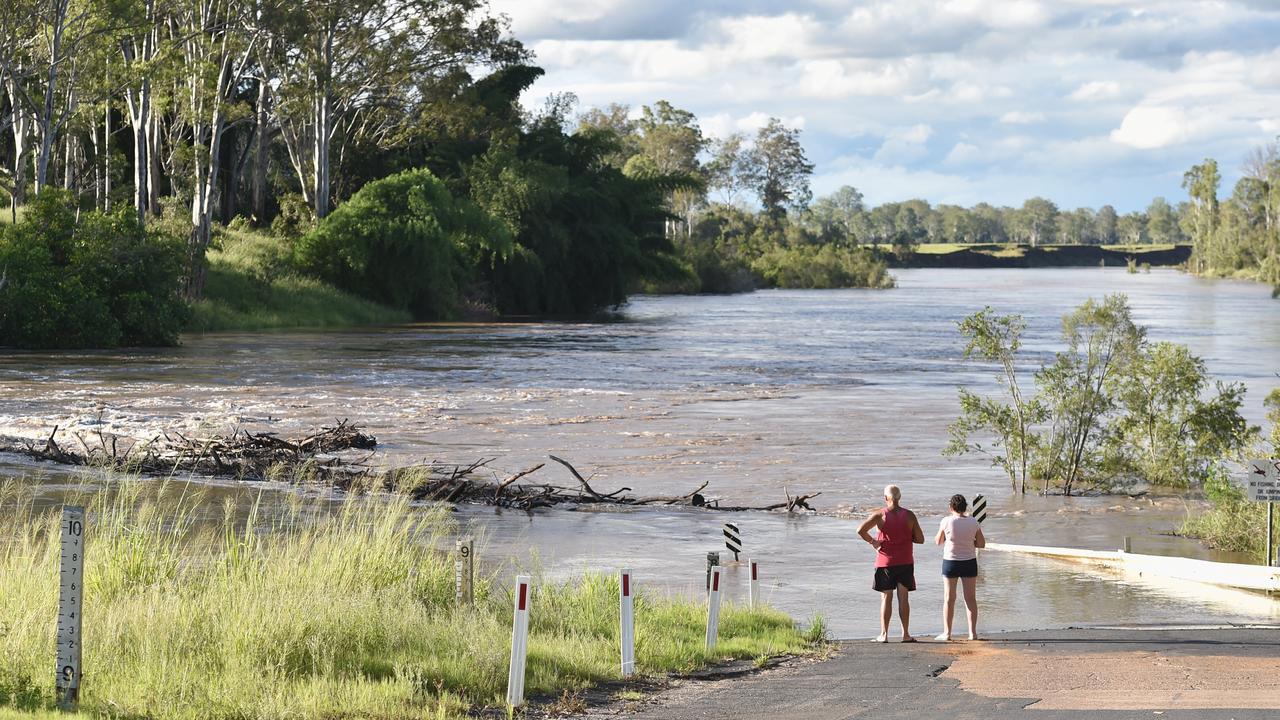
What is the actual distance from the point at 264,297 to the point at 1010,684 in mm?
51850

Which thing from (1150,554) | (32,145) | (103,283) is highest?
(32,145)

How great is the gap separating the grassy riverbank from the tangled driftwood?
611cm

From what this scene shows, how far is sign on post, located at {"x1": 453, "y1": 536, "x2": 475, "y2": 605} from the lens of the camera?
11875mm

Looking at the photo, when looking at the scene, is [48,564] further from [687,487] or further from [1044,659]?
[687,487]

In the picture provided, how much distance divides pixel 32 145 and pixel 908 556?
55.0m

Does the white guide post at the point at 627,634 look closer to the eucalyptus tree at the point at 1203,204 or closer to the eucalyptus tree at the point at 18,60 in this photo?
the eucalyptus tree at the point at 18,60

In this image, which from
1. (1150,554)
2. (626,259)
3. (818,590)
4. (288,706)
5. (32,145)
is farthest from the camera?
(626,259)

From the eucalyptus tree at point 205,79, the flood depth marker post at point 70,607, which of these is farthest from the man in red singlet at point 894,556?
the eucalyptus tree at point 205,79

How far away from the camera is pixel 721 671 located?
36.3 feet

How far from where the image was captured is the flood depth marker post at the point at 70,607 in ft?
28.2

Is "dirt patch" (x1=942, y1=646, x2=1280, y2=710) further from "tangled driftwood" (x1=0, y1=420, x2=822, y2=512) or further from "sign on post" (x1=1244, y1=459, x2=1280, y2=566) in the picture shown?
"tangled driftwood" (x1=0, y1=420, x2=822, y2=512)

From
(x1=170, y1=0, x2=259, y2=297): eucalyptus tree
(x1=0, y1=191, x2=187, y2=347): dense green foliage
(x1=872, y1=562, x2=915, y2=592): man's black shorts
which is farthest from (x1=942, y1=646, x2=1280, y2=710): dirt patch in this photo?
(x1=170, y1=0, x2=259, y2=297): eucalyptus tree

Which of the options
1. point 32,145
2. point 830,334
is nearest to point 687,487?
point 830,334

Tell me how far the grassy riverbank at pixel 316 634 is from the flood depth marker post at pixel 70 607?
0.14m
